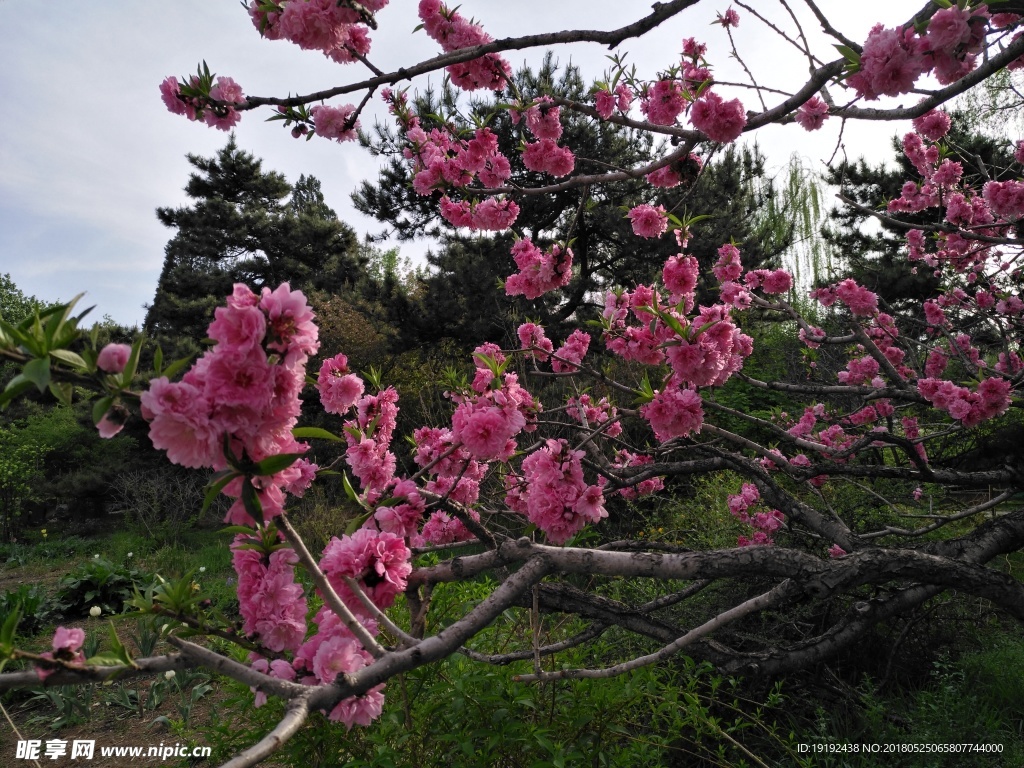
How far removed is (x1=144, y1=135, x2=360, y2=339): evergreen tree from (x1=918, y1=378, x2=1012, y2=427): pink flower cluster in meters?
17.8

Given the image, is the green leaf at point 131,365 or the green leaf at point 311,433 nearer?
the green leaf at point 131,365

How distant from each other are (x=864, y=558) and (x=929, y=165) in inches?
173

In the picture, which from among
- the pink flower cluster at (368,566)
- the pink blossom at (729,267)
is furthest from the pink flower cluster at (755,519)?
the pink flower cluster at (368,566)

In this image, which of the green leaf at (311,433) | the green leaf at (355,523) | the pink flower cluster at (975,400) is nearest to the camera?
the green leaf at (311,433)

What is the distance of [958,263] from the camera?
17.0ft

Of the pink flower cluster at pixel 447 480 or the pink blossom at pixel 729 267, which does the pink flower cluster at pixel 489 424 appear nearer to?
the pink flower cluster at pixel 447 480

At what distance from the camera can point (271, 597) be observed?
1322mm

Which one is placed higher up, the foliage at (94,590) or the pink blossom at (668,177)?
the pink blossom at (668,177)

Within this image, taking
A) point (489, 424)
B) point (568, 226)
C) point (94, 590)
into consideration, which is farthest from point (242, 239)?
point (489, 424)

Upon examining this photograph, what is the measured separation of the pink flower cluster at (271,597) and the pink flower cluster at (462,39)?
7.79 feet

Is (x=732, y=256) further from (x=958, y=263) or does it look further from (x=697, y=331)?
(x=697, y=331)

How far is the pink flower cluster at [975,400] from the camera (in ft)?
10.3

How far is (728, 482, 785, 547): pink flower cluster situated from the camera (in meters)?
4.04

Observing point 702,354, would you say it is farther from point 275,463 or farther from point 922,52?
point 275,463
